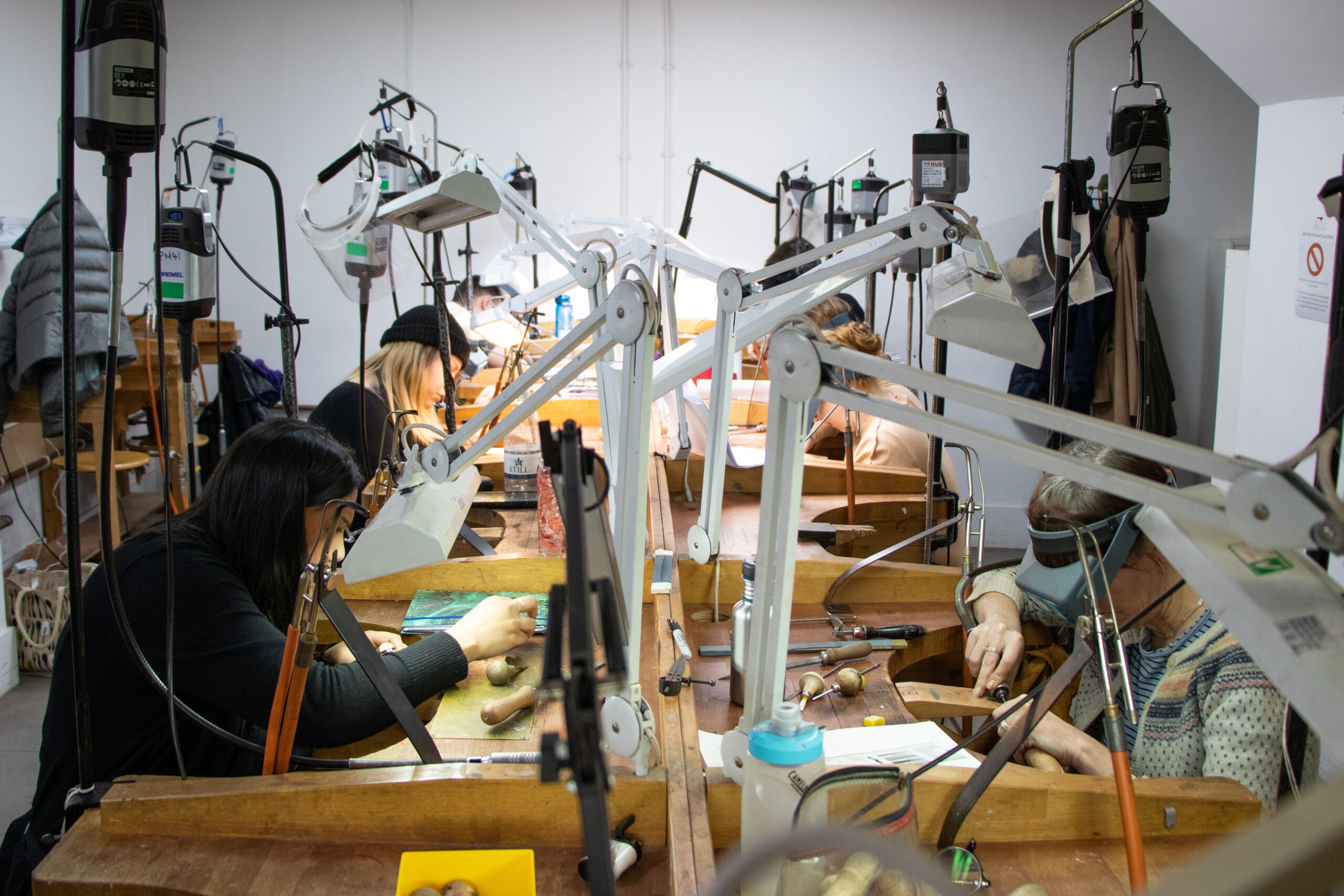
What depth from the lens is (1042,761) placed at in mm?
1197

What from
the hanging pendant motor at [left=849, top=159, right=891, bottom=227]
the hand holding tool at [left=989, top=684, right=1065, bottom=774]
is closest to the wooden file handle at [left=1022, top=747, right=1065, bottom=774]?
the hand holding tool at [left=989, top=684, right=1065, bottom=774]

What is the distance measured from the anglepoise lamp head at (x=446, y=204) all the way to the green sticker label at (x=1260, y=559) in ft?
4.00

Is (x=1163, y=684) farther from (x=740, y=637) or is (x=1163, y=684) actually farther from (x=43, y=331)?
(x=43, y=331)

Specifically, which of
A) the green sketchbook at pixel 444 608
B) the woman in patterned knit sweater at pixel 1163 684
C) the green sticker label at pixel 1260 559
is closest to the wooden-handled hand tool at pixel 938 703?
the woman in patterned knit sweater at pixel 1163 684

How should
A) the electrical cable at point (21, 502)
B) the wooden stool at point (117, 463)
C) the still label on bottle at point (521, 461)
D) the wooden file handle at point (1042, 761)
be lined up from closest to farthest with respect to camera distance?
1. the wooden file handle at point (1042, 761)
2. the still label on bottle at point (521, 461)
3. the electrical cable at point (21, 502)
4. the wooden stool at point (117, 463)

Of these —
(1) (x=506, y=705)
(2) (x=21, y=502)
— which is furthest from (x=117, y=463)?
(1) (x=506, y=705)

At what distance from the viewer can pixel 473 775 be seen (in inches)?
40.6

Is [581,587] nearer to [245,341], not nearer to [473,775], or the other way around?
[473,775]

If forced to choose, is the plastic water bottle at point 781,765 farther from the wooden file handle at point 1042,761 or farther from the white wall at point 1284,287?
the white wall at point 1284,287

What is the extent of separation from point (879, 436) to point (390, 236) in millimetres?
1520

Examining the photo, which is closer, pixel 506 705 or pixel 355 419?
pixel 506 705

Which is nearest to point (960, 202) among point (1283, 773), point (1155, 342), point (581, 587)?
point (1155, 342)

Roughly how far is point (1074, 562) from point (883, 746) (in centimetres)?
39

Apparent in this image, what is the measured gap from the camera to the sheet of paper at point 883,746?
1117mm
